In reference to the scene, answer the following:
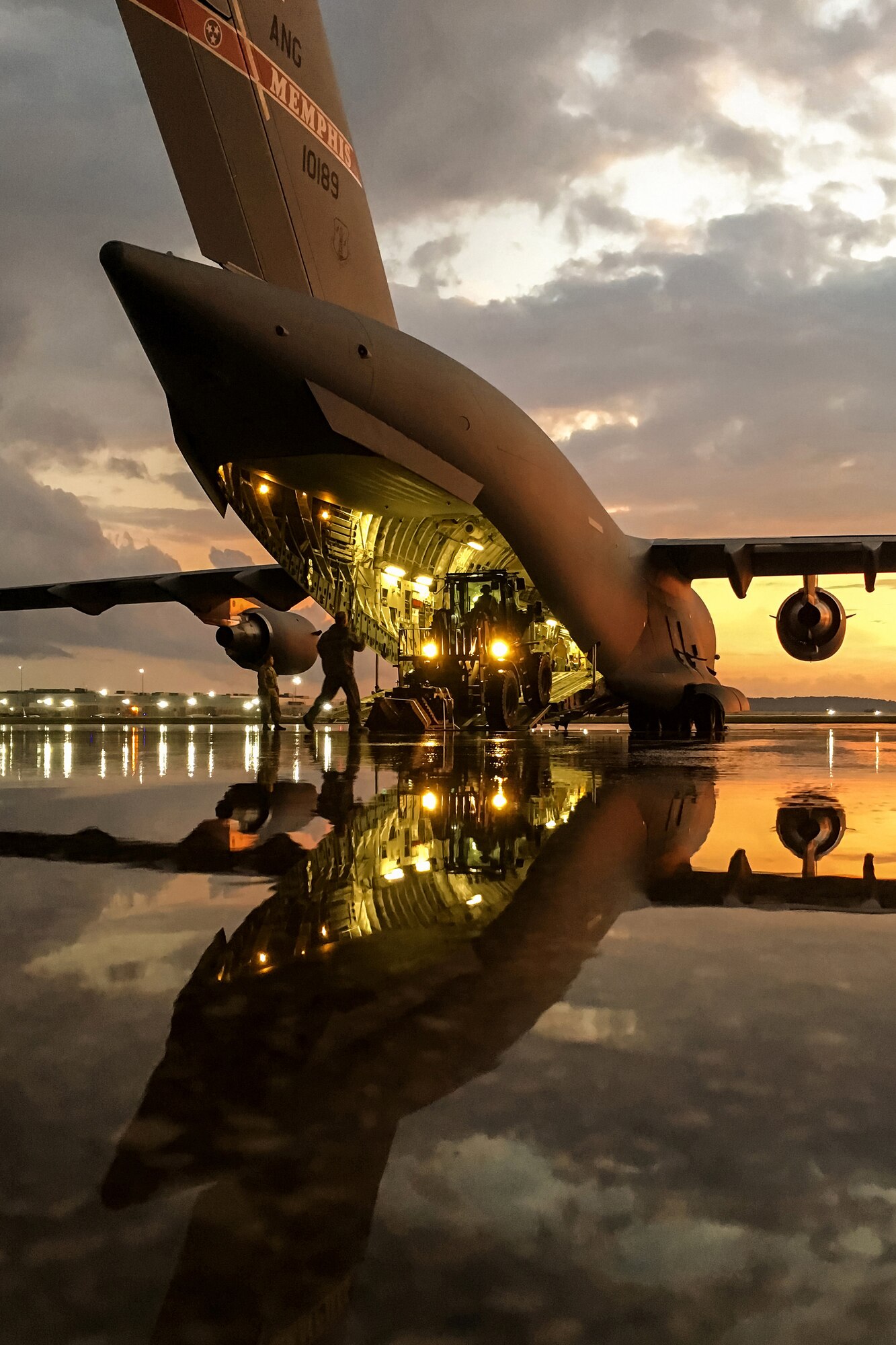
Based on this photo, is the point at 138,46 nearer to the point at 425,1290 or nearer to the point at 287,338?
the point at 287,338

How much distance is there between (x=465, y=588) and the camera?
15.9 metres

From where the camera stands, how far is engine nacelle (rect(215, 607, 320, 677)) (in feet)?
54.2

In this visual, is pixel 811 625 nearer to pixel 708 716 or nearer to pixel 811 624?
pixel 811 624

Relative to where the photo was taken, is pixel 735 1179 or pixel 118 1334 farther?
pixel 735 1179

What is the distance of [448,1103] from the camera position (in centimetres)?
112

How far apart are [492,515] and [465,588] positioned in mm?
5173

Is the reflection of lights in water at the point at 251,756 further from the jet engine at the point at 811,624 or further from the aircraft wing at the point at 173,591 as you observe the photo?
the jet engine at the point at 811,624

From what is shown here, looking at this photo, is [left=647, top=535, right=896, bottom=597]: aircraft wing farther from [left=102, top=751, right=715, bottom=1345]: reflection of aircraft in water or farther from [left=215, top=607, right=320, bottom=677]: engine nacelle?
[left=102, top=751, right=715, bottom=1345]: reflection of aircraft in water

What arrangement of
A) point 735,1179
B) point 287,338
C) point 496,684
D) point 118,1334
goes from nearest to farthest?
point 118,1334
point 735,1179
point 287,338
point 496,684

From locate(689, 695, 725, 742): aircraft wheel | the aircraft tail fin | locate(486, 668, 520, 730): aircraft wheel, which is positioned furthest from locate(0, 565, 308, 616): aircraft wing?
locate(689, 695, 725, 742): aircraft wheel

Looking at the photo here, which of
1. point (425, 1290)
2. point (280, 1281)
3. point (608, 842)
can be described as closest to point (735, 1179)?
point (425, 1290)

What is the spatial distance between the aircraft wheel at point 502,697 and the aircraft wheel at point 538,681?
0.25 meters

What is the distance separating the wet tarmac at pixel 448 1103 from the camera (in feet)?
2.50

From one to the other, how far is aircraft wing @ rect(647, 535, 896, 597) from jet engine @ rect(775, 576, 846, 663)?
39 cm
